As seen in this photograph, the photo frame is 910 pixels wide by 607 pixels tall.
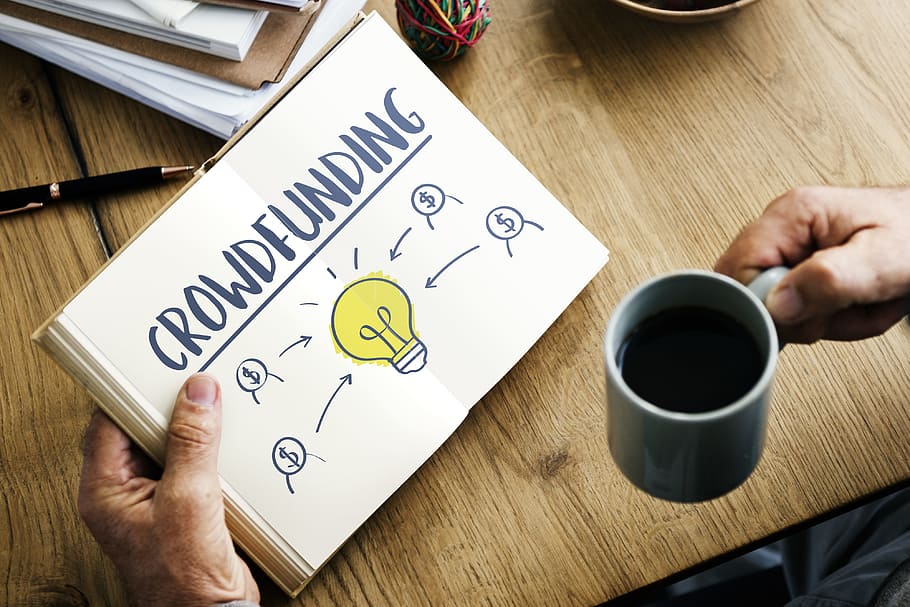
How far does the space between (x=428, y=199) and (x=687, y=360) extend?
11.4 inches

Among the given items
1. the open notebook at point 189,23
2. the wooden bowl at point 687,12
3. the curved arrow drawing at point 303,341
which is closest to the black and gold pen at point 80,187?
the open notebook at point 189,23

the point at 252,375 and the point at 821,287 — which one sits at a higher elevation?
the point at 252,375

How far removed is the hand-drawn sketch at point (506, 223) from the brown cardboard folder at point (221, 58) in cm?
25

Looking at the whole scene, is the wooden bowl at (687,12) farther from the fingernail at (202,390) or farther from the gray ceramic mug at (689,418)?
the fingernail at (202,390)

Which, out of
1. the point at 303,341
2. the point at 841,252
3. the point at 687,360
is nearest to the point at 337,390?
the point at 303,341

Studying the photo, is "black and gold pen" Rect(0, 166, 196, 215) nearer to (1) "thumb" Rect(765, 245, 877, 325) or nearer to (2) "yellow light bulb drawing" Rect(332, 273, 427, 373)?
(2) "yellow light bulb drawing" Rect(332, 273, 427, 373)

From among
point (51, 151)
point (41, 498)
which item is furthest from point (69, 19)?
point (41, 498)

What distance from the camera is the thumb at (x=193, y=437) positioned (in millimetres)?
672

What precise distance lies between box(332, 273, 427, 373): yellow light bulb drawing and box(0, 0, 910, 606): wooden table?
9 cm

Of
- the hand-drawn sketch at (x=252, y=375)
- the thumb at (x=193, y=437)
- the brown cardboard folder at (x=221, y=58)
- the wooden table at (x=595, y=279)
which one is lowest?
the wooden table at (x=595, y=279)

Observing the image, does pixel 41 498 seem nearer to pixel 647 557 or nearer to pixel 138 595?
pixel 138 595

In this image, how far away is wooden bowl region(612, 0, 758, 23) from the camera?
810 mm

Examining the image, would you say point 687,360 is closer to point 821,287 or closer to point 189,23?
point 821,287

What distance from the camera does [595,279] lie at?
2.62ft
